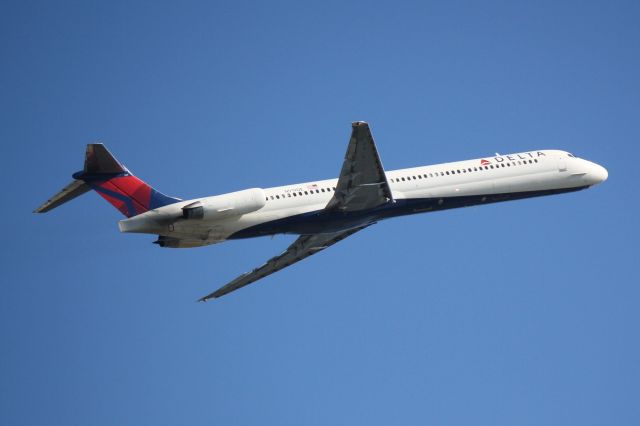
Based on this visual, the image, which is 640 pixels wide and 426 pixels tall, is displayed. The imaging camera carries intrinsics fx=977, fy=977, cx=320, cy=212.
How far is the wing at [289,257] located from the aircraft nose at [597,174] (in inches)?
506

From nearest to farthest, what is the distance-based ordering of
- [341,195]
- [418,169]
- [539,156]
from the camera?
[341,195]
[418,169]
[539,156]

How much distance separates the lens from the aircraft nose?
50031 mm

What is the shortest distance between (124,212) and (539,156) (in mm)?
21244

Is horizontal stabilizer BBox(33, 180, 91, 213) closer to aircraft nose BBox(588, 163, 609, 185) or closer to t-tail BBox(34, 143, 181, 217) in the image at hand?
t-tail BBox(34, 143, 181, 217)

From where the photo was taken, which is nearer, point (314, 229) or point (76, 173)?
point (76, 173)

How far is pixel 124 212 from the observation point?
133ft

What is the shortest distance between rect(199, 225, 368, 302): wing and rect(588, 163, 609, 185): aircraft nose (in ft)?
42.2

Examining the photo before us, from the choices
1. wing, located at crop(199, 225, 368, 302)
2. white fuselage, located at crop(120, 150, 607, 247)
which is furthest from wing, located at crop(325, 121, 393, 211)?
wing, located at crop(199, 225, 368, 302)

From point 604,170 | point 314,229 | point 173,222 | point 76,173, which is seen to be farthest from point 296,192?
point 604,170

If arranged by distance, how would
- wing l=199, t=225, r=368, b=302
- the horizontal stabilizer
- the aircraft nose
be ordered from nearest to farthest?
the horizontal stabilizer, wing l=199, t=225, r=368, b=302, the aircraft nose

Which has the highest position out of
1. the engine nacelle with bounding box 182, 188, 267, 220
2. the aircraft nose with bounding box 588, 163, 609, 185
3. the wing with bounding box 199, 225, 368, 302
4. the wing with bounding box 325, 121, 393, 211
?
the aircraft nose with bounding box 588, 163, 609, 185

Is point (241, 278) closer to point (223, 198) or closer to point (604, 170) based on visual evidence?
point (223, 198)

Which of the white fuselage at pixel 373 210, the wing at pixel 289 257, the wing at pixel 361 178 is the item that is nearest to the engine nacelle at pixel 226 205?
the white fuselage at pixel 373 210

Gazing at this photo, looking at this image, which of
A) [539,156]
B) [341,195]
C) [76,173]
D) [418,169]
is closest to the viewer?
[76,173]
